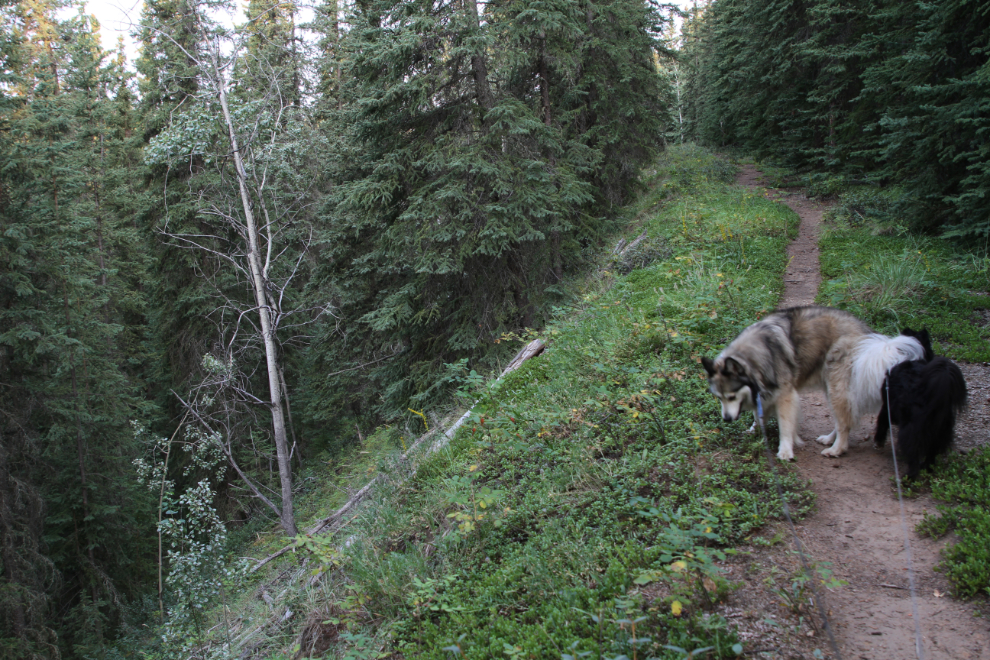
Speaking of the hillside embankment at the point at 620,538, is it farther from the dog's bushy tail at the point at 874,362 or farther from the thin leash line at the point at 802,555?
the dog's bushy tail at the point at 874,362

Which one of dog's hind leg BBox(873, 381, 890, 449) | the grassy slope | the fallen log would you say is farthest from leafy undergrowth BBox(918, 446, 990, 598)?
the fallen log

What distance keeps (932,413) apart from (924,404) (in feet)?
0.31

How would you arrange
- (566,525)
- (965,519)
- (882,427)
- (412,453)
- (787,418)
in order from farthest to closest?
(412,453) < (787,418) < (882,427) < (566,525) < (965,519)

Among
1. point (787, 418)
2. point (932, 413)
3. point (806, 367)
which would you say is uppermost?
point (806, 367)

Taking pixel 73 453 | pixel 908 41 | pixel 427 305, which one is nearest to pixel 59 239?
pixel 73 453

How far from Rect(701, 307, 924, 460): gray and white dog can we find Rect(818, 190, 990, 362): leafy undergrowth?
83.3 inches

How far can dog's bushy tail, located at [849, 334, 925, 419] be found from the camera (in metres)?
4.29

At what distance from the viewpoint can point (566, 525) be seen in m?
4.34

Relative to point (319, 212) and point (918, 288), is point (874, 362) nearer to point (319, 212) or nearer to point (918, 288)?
point (918, 288)

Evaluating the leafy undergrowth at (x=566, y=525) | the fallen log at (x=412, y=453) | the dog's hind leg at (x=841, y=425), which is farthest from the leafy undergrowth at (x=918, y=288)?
the fallen log at (x=412, y=453)

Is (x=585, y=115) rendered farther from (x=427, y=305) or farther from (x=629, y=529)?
(x=629, y=529)

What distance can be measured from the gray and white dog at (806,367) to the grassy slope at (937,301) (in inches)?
31.6

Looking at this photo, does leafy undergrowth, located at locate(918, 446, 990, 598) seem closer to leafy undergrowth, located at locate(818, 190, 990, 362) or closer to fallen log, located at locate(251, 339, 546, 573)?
leafy undergrowth, located at locate(818, 190, 990, 362)

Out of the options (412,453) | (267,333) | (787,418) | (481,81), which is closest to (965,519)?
(787,418)
